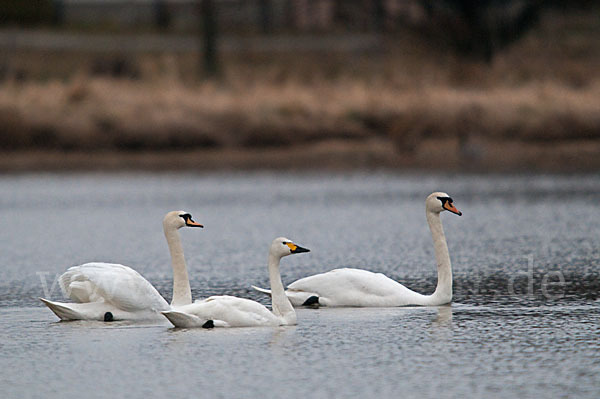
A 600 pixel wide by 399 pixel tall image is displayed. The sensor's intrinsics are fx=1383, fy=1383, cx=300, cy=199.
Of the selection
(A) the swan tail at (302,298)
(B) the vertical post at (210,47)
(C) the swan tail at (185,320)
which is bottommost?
(C) the swan tail at (185,320)

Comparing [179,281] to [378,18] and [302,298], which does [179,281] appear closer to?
[302,298]

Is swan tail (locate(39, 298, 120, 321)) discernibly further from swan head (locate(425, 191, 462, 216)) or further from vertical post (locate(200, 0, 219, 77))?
vertical post (locate(200, 0, 219, 77))

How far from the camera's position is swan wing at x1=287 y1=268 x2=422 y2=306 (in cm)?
1026

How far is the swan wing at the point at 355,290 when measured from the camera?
10258 millimetres

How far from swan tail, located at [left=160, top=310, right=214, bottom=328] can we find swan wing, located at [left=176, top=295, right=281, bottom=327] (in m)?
0.03

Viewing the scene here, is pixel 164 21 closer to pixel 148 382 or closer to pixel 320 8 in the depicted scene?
pixel 320 8

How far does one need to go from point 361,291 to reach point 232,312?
1.36m

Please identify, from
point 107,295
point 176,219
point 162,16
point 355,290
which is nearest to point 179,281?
point 176,219

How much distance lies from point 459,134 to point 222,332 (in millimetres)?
16528

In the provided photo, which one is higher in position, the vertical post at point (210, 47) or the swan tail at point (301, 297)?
the vertical post at point (210, 47)

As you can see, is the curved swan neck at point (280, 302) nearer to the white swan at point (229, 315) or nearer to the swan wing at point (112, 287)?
the white swan at point (229, 315)

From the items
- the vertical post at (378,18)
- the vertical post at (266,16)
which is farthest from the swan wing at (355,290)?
the vertical post at (266,16)

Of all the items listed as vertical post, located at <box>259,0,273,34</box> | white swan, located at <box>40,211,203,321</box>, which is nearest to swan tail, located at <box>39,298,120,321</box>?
white swan, located at <box>40,211,203,321</box>

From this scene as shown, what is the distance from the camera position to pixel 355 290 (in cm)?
1038
